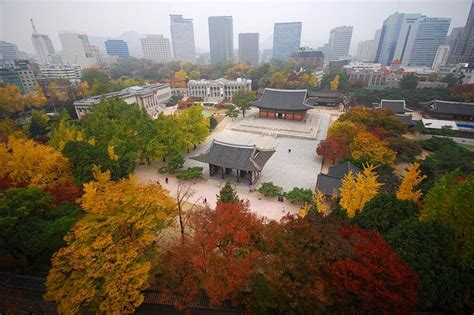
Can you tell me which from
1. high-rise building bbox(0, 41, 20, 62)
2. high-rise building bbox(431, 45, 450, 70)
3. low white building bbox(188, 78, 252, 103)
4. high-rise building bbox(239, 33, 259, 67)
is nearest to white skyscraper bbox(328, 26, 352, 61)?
high-rise building bbox(239, 33, 259, 67)

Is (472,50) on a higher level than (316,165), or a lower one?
higher

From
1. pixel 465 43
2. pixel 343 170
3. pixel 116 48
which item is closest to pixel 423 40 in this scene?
pixel 465 43

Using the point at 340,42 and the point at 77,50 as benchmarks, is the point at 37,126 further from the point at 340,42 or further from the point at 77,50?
the point at 340,42

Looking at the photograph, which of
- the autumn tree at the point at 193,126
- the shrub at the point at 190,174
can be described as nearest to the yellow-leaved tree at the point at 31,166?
the shrub at the point at 190,174

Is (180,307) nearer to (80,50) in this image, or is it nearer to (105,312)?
(105,312)

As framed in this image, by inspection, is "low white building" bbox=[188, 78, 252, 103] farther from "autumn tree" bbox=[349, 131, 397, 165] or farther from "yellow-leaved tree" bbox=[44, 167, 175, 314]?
"yellow-leaved tree" bbox=[44, 167, 175, 314]

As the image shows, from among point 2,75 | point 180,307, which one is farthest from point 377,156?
point 2,75
